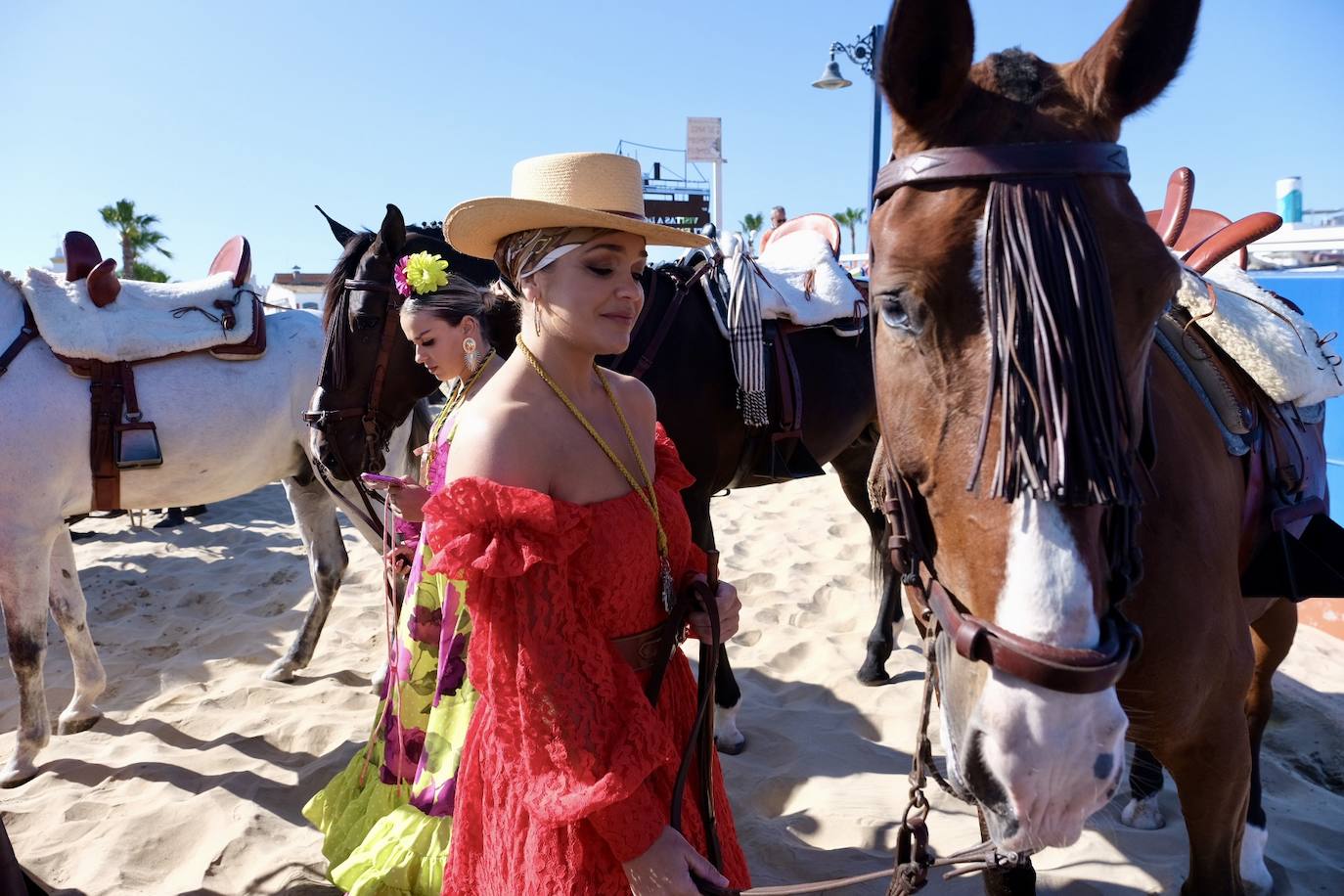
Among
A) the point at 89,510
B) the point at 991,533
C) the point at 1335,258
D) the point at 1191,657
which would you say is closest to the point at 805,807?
the point at 1191,657

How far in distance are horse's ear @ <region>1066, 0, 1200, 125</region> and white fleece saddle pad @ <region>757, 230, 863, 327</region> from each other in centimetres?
226

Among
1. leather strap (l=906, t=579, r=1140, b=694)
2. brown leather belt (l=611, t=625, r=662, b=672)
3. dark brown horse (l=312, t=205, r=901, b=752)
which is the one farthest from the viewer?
dark brown horse (l=312, t=205, r=901, b=752)

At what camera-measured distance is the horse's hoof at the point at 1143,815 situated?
8.86ft

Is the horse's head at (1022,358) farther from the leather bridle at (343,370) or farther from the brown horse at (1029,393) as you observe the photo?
the leather bridle at (343,370)

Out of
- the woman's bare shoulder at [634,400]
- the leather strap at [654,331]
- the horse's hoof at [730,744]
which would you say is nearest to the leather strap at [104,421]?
the leather strap at [654,331]

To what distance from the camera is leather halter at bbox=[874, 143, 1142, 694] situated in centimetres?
95

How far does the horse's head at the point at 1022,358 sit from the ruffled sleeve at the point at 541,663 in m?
0.55

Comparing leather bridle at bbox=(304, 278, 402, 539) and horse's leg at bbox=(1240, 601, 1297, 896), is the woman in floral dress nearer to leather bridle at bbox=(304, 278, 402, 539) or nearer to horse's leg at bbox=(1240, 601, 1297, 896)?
leather bridle at bbox=(304, 278, 402, 539)

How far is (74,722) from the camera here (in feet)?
12.0

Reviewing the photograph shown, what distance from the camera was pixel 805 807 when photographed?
289cm

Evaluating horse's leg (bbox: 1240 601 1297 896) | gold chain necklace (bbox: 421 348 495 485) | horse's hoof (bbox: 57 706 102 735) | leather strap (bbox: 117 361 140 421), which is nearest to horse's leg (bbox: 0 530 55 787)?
horse's hoof (bbox: 57 706 102 735)

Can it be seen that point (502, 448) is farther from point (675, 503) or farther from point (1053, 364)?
point (1053, 364)

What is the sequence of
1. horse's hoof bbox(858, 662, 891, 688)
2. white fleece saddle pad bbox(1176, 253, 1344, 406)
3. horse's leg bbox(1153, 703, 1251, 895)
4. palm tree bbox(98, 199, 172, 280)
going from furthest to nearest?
1. palm tree bbox(98, 199, 172, 280)
2. horse's hoof bbox(858, 662, 891, 688)
3. white fleece saddle pad bbox(1176, 253, 1344, 406)
4. horse's leg bbox(1153, 703, 1251, 895)

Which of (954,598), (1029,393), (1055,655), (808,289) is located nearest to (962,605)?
(954,598)
